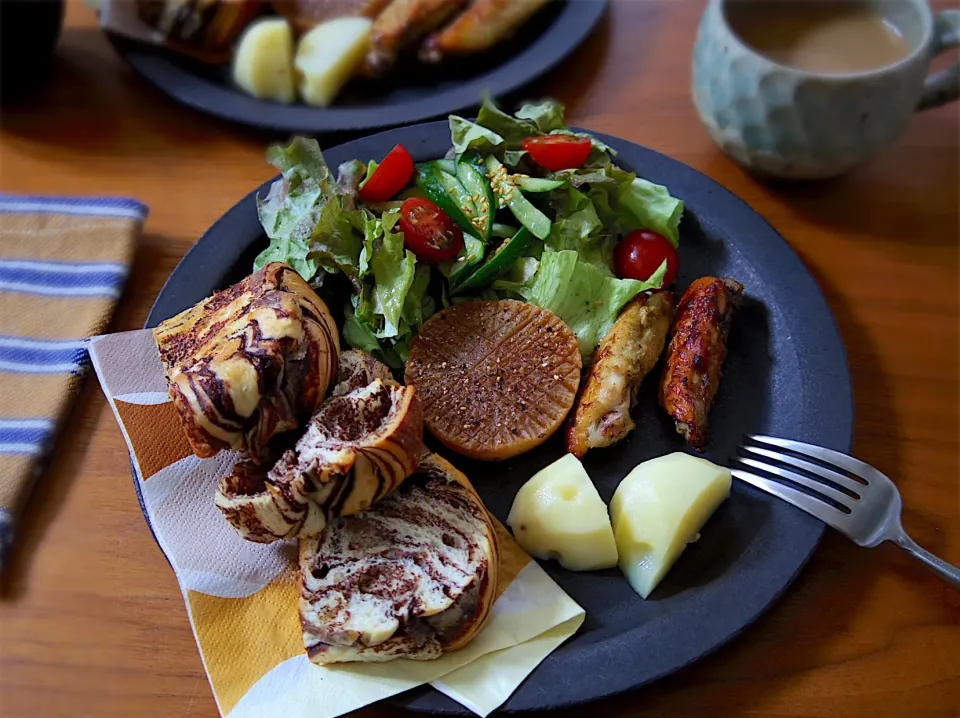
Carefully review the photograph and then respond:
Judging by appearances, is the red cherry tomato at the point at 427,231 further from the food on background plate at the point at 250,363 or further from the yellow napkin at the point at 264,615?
the yellow napkin at the point at 264,615

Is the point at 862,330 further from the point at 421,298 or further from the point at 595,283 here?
the point at 421,298

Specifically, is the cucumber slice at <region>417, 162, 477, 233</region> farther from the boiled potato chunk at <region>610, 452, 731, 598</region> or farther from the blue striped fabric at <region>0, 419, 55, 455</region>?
the blue striped fabric at <region>0, 419, 55, 455</region>

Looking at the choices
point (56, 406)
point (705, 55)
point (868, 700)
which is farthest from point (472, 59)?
point (868, 700)

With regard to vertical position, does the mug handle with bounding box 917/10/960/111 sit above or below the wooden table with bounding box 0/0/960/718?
above

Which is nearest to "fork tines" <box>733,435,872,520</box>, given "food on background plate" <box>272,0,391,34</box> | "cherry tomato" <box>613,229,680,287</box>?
"cherry tomato" <box>613,229,680,287</box>

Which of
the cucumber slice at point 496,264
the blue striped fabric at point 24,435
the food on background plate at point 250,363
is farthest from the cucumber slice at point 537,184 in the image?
the blue striped fabric at point 24,435
